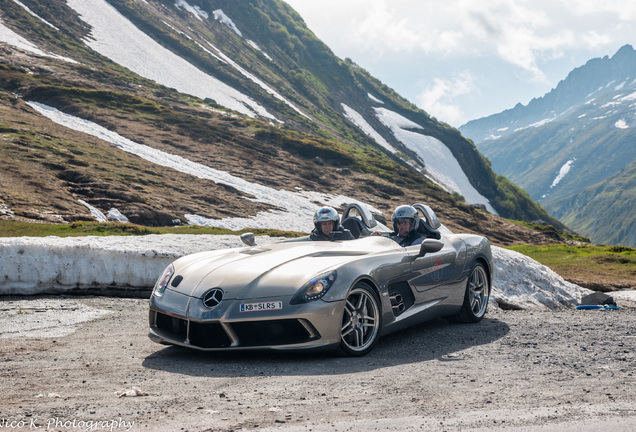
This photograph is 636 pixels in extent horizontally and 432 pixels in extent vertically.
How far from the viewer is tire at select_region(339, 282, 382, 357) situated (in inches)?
258

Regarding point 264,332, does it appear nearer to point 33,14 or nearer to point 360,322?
point 360,322

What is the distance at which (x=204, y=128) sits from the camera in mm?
70000

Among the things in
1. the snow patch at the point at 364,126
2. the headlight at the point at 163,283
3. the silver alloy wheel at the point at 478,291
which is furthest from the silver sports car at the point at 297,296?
the snow patch at the point at 364,126

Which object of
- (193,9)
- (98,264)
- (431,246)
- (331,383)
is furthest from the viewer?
(193,9)

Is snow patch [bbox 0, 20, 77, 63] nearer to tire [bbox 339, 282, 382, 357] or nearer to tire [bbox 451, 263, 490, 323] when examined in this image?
tire [bbox 451, 263, 490, 323]

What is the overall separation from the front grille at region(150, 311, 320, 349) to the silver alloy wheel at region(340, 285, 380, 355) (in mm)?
498

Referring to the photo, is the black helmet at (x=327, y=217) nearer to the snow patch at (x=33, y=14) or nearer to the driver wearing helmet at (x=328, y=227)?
the driver wearing helmet at (x=328, y=227)

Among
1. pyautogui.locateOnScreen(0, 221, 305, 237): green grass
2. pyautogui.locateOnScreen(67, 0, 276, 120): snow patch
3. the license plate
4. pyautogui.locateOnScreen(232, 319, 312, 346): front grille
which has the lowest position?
pyautogui.locateOnScreen(0, 221, 305, 237): green grass

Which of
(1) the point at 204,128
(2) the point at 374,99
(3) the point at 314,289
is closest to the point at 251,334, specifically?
(3) the point at 314,289

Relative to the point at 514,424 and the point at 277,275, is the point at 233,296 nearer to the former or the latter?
the point at 277,275

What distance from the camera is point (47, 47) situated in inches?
3529

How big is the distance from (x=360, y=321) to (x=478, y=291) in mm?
3450

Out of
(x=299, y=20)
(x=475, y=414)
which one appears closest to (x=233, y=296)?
(x=475, y=414)

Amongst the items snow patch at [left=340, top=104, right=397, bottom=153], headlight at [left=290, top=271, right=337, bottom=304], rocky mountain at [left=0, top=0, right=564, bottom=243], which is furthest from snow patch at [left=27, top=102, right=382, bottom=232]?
snow patch at [left=340, top=104, right=397, bottom=153]
